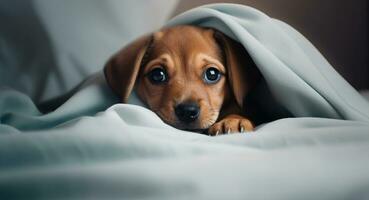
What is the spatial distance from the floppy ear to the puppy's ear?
17cm

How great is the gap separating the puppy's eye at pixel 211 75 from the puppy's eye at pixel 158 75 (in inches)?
3.5

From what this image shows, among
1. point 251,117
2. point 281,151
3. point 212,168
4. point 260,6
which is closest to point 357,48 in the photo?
point 260,6

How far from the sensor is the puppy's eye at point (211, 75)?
1.10 metres

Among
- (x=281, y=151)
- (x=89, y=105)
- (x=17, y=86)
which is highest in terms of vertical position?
(x=281, y=151)

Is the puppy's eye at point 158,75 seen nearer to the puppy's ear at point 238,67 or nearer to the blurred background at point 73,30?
the puppy's ear at point 238,67

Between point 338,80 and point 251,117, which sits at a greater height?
point 338,80

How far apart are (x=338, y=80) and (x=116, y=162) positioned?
652 mm

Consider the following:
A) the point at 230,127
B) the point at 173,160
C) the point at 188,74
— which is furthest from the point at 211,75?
the point at 173,160

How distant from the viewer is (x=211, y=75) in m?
1.11

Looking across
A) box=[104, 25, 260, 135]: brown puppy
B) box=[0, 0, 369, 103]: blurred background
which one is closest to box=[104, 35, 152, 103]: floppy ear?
box=[104, 25, 260, 135]: brown puppy

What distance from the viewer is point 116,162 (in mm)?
→ 713

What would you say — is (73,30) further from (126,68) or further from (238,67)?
(238,67)

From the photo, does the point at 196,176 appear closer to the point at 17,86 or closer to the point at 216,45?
the point at 216,45

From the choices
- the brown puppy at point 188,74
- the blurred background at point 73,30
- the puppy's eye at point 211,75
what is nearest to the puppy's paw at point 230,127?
the brown puppy at point 188,74
